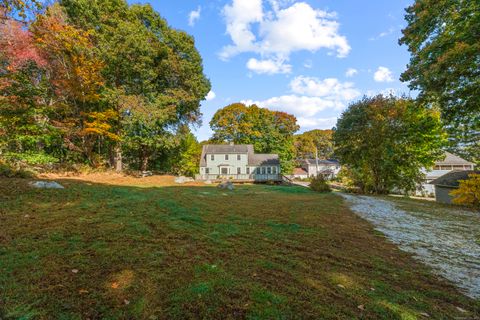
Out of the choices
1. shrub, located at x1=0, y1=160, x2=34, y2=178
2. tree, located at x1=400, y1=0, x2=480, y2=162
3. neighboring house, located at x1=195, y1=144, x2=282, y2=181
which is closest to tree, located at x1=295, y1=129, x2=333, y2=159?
neighboring house, located at x1=195, y1=144, x2=282, y2=181

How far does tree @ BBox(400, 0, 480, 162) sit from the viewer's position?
23.3 ft

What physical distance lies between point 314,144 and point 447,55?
169ft

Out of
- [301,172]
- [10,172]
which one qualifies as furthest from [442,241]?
[301,172]

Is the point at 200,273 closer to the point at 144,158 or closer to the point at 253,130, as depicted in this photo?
the point at 144,158

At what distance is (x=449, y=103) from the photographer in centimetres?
892

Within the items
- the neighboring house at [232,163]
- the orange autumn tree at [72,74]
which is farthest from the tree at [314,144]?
the orange autumn tree at [72,74]

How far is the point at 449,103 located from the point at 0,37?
67.5 feet

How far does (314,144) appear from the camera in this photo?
57.1 metres

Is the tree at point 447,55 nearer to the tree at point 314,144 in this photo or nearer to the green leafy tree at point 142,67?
the green leafy tree at point 142,67

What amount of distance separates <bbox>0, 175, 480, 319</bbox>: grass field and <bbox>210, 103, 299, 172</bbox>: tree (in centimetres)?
3337

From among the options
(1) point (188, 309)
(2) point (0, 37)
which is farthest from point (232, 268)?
(2) point (0, 37)

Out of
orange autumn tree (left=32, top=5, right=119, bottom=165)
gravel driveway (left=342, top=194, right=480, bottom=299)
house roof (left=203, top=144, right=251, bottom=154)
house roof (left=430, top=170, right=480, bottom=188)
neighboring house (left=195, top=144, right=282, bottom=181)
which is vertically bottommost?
gravel driveway (left=342, top=194, right=480, bottom=299)

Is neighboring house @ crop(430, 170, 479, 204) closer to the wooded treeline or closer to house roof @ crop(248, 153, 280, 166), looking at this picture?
house roof @ crop(248, 153, 280, 166)

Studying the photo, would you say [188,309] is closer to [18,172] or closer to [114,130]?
[18,172]
